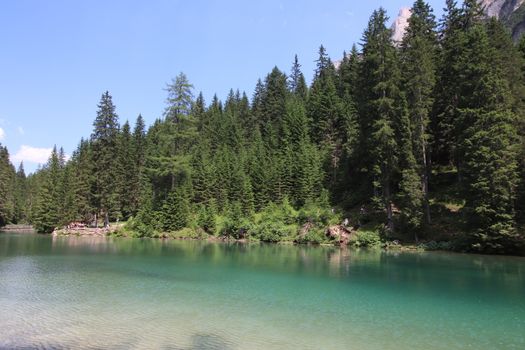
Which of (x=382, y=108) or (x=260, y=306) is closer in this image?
(x=260, y=306)

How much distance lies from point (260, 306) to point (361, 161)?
3907 cm

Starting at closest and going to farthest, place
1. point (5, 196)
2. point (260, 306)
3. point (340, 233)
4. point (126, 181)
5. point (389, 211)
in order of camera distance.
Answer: point (260, 306)
point (389, 211)
point (340, 233)
point (126, 181)
point (5, 196)

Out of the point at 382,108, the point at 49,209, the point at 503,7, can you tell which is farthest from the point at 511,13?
the point at 49,209

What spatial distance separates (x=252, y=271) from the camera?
25859 millimetres

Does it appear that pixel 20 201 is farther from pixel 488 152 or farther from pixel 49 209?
pixel 488 152

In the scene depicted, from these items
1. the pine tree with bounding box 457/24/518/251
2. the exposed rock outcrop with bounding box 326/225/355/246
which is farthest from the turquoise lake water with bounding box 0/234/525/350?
the exposed rock outcrop with bounding box 326/225/355/246

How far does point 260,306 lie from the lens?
16.1m

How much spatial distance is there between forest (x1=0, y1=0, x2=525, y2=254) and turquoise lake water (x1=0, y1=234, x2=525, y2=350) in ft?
38.9

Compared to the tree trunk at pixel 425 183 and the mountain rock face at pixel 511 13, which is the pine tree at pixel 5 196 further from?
the mountain rock face at pixel 511 13

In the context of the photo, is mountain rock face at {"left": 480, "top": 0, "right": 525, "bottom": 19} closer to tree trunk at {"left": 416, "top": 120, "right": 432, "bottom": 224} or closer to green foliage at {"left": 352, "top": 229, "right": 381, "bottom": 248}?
tree trunk at {"left": 416, "top": 120, "right": 432, "bottom": 224}

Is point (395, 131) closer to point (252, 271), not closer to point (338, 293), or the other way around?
point (252, 271)

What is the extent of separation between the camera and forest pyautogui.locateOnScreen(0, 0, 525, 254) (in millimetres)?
36375

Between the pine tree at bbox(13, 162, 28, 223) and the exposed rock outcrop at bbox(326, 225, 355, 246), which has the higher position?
the pine tree at bbox(13, 162, 28, 223)

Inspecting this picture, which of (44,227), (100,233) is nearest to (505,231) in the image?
(100,233)
